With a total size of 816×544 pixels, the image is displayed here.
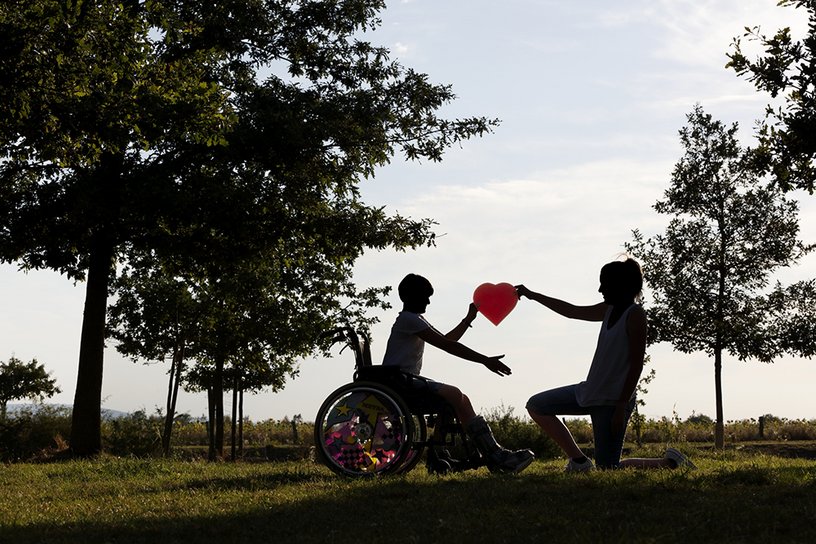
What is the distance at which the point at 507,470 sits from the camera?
32.1 feet

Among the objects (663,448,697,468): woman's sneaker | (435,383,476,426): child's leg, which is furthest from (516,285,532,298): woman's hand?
(663,448,697,468): woman's sneaker

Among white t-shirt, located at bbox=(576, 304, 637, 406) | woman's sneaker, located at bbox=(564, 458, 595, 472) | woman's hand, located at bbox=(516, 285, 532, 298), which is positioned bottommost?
woman's sneaker, located at bbox=(564, 458, 595, 472)

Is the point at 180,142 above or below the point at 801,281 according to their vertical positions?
above

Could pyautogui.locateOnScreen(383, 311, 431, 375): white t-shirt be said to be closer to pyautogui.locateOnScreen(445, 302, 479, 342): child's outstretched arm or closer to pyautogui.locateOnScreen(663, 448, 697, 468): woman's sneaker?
pyautogui.locateOnScreen(445, 302, 479, 342): child's outstretched arm

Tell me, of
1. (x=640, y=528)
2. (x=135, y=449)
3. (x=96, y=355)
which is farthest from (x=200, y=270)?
(x=640, y=528)

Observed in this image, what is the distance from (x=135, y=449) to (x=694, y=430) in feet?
59.5

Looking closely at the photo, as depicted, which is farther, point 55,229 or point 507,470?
point 55,229

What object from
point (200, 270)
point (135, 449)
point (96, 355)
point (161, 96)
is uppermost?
point (161, 96)

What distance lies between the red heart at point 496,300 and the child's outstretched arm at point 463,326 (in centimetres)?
10

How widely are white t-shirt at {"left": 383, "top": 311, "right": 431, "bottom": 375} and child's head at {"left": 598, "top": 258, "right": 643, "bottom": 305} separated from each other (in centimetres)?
191

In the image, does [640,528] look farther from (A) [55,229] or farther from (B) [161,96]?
(A) [55,229]

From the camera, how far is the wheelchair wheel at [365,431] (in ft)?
32.1

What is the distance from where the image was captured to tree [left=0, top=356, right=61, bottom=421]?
49.1 m

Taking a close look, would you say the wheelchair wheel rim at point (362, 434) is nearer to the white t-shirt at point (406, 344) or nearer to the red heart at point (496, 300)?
the white t-shirt at point (406, 344)
